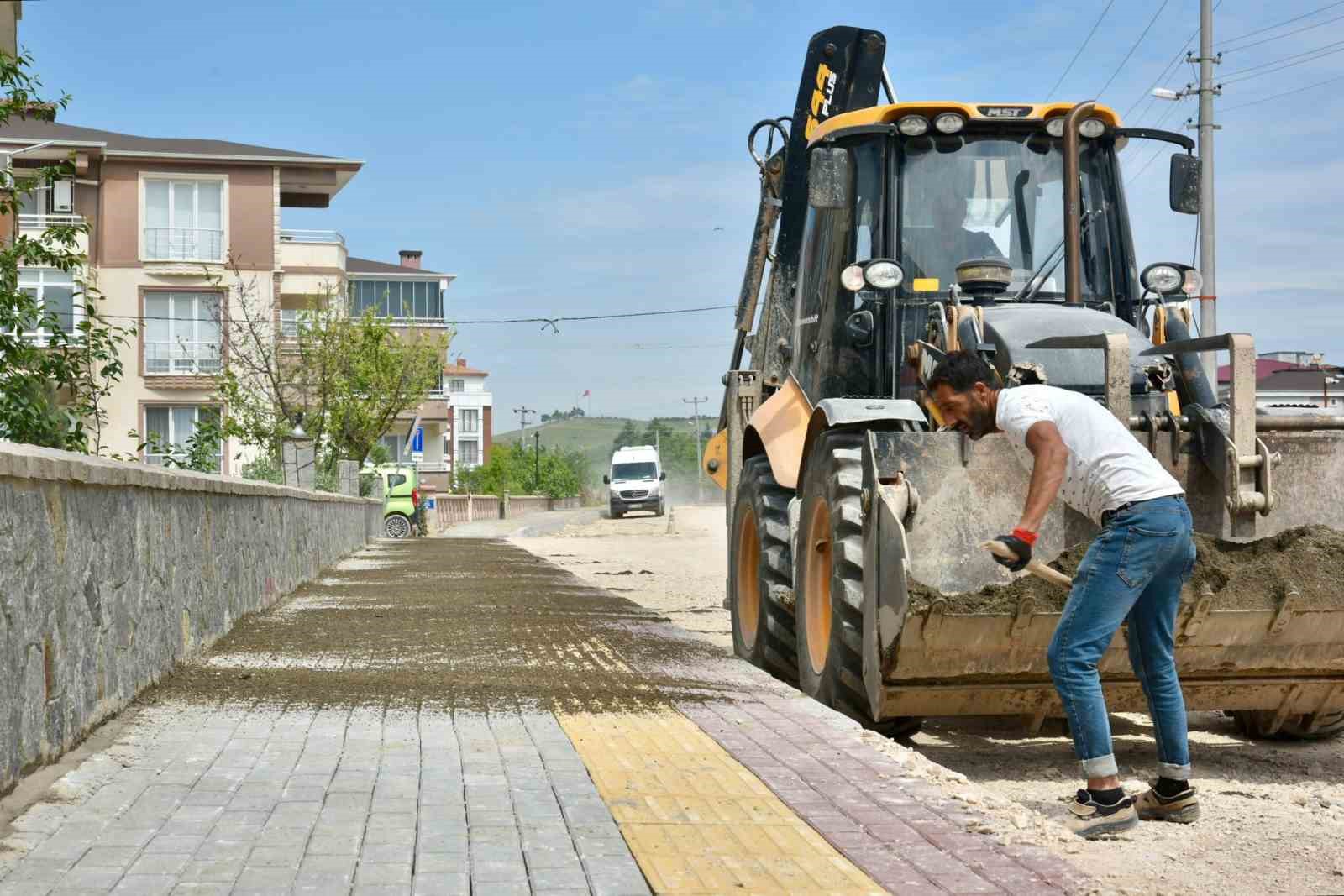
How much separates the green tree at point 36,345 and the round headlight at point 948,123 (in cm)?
598

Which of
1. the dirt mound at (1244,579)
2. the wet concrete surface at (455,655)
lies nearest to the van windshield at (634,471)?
the wet concrete surface at (455,655)

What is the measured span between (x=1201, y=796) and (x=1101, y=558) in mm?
1436

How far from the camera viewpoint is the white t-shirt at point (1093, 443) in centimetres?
592

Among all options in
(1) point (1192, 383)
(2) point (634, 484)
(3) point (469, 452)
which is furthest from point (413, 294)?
(1) point (1192, 383)

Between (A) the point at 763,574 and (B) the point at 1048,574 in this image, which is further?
(A) the point at 763,574

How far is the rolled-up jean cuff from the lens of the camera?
5797 millimetres

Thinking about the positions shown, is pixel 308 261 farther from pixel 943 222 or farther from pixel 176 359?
pixel 943 222

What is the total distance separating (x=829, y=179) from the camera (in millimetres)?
8734

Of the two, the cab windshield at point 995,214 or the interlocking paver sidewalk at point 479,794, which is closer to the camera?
the interlocking paver sidewalk at point 479,794

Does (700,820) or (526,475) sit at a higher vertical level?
(526,475)

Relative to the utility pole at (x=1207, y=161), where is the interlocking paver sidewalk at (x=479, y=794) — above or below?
below

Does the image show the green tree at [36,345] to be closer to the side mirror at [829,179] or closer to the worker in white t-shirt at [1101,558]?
the side mirror at [829,179]

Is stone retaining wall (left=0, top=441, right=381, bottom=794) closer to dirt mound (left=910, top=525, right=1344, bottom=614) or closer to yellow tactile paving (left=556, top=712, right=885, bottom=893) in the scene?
yellow tactile paving (left=556, top=712, right=885, bottom=893)

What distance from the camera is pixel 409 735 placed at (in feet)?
22.4
